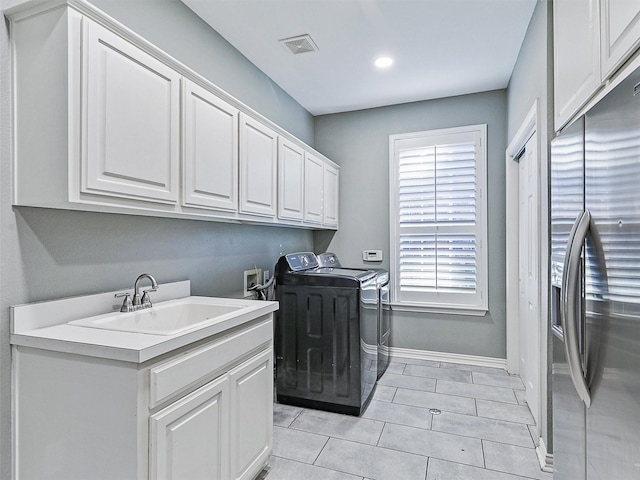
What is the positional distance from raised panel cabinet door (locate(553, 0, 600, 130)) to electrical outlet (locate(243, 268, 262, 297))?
225 cm

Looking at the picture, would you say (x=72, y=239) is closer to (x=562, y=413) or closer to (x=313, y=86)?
(x=562, y=413)

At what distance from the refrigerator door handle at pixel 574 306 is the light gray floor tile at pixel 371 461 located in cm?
Answer: 117

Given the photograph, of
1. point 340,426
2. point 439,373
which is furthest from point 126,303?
point 439,373

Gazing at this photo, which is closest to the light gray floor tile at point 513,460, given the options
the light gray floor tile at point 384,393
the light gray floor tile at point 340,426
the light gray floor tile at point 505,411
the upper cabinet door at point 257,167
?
the light gray floor tile at point 505,411

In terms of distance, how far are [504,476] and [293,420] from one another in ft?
4.41

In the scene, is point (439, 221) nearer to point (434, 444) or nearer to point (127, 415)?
point (434, 444)

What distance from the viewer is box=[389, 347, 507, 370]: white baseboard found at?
3572 mm

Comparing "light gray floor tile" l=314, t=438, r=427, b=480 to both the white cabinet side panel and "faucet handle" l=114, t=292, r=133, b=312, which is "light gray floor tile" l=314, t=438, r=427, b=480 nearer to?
the white cabinet side panel

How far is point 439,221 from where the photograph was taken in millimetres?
3746

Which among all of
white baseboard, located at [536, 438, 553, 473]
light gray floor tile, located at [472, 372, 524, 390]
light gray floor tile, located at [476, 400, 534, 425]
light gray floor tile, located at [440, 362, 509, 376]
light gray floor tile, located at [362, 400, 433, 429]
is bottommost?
light gray floor tile, located at [362, 400, 433, 429]

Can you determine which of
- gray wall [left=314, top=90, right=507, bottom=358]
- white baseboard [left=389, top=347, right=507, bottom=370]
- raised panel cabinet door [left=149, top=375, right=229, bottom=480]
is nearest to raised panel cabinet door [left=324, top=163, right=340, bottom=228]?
gray wall [left=314, top=90, right=507, bottom=358]

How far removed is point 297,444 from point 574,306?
1.80 m

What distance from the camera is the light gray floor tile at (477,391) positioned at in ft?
9.48

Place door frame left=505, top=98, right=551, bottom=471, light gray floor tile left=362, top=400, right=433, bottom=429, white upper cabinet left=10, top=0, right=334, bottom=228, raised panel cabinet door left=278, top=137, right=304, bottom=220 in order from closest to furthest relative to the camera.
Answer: white upper cabinet left=10, top=0, right=334, bottom=228 → door frame left=505, top=98, right=551, bottom=471 → light gray floor tile left=362, top=400, right=433, bottom=429 → raised panel cabinet door left=278, top=137, right=304, bottom=220
